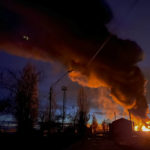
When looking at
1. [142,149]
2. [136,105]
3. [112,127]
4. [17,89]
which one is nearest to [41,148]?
[142,149]

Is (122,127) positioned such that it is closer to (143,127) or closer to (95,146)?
(143,127)

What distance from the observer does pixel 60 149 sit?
17.3 meters

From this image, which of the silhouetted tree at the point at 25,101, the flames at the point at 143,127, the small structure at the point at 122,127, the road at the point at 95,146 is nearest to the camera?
the road at the point at 95,146

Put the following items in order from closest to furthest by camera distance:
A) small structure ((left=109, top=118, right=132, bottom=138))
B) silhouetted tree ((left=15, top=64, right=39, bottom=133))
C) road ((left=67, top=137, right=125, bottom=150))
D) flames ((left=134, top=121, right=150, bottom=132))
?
road ((left=67, top=137, right=125, bottom=150)), silhouetted tree ((left=15, top=64, right=39, bottom=133)), small structure ((left=109, top=118, right=132, bottom=138)), flames ((left=134, top=121, right=150, bottom=132))

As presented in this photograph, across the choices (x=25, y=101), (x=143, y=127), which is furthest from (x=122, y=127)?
(x=25, y=101)

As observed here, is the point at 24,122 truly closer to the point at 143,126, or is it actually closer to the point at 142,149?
the point at 142,149

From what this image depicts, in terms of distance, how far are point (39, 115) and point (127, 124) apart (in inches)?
736

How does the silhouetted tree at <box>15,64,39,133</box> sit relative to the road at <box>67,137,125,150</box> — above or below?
above

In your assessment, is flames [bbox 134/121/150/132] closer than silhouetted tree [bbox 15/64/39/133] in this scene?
No

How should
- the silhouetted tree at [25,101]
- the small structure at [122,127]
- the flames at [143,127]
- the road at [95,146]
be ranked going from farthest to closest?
the flames at [143,127], the small structure at [122,127], the silhouetted tree at [25,101], the road at [95,146]

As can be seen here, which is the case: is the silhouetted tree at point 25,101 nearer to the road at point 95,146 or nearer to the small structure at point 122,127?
the road at point 95,146

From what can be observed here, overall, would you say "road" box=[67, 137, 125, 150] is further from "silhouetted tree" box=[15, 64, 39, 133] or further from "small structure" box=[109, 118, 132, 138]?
"small structure" box=[109, 118, 132, 138]

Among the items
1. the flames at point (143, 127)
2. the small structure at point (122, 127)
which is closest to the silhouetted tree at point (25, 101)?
the small structure at point (122, 127)

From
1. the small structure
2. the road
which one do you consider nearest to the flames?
the small structure
